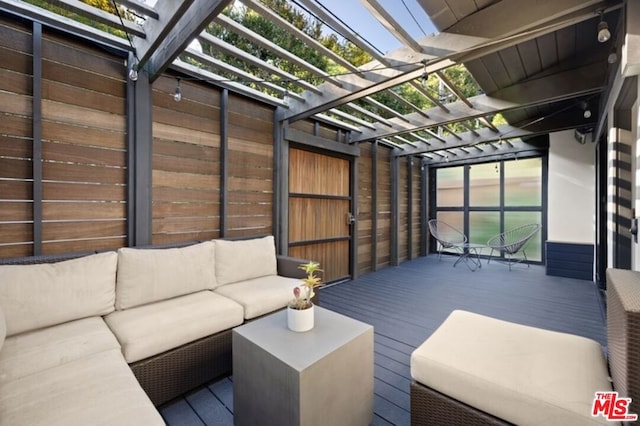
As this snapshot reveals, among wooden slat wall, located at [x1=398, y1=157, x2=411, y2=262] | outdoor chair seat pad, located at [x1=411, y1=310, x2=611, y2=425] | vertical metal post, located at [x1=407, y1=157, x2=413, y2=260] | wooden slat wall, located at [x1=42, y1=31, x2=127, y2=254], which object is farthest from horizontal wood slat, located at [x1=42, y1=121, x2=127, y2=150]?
vertical metal post, located at [x1=407, y1=157, x2=413, y2=260]

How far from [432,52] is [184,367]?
2954 millimetres

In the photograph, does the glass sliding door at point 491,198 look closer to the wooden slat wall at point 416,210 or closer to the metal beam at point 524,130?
the wooden slat wall at point 416,210

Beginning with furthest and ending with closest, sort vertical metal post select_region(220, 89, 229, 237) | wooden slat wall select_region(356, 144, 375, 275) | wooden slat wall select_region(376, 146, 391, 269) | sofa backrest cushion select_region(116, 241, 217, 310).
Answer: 1. wooden slat wall select_region(376, 146, 391, 269)
2. wooden slat wall select_region(356, 144, 375, 275)
3. vertical metal post select_region(220, 89, 229, 237)
4. sofa backrest cushion select_region(116, 241, 217, 310)

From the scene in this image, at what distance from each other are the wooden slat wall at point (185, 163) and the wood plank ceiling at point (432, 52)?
243 millimetres

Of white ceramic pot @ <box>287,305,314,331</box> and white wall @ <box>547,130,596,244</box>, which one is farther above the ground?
white wall @ <box>547,130,596,244</box>

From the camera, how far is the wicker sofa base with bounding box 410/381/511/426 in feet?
3.87

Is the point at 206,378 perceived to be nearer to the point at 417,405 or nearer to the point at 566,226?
the point at 417,405

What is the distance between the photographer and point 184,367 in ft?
5.85

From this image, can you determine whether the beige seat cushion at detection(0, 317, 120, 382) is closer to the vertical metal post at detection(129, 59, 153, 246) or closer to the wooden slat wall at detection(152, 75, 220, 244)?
the vertical metal post at detection(129, 59, 153, 246)

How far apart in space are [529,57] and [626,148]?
1.26m

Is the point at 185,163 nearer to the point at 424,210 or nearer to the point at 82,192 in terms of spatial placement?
the point at 82,192

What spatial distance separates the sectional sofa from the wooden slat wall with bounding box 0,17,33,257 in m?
0.40

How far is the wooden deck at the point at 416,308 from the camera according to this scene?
5.67 ft

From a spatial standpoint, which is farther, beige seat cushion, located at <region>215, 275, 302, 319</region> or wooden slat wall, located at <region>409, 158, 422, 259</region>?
wooden slat wall, located at <region>409, 158, 422, 259</region>
